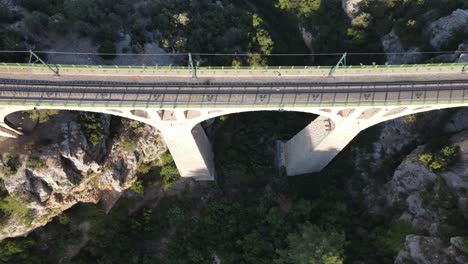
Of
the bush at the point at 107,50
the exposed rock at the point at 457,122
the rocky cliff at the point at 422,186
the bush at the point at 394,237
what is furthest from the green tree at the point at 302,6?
the bush at the point at 394,237

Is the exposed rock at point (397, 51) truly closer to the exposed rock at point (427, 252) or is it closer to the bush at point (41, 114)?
the exposed rock at point (427, 252)

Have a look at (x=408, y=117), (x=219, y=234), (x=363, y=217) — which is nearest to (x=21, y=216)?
(x=219, y=234)

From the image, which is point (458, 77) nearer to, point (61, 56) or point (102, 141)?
point (102, 141)

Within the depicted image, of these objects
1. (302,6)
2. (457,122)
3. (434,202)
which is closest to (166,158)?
(302,6)

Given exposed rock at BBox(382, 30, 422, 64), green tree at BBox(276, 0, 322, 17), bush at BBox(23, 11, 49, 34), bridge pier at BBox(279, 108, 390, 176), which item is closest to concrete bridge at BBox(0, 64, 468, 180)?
bridge pier at BBox(279, 108, 390, 176)

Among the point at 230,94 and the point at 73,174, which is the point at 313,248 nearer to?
the point at 230,94
